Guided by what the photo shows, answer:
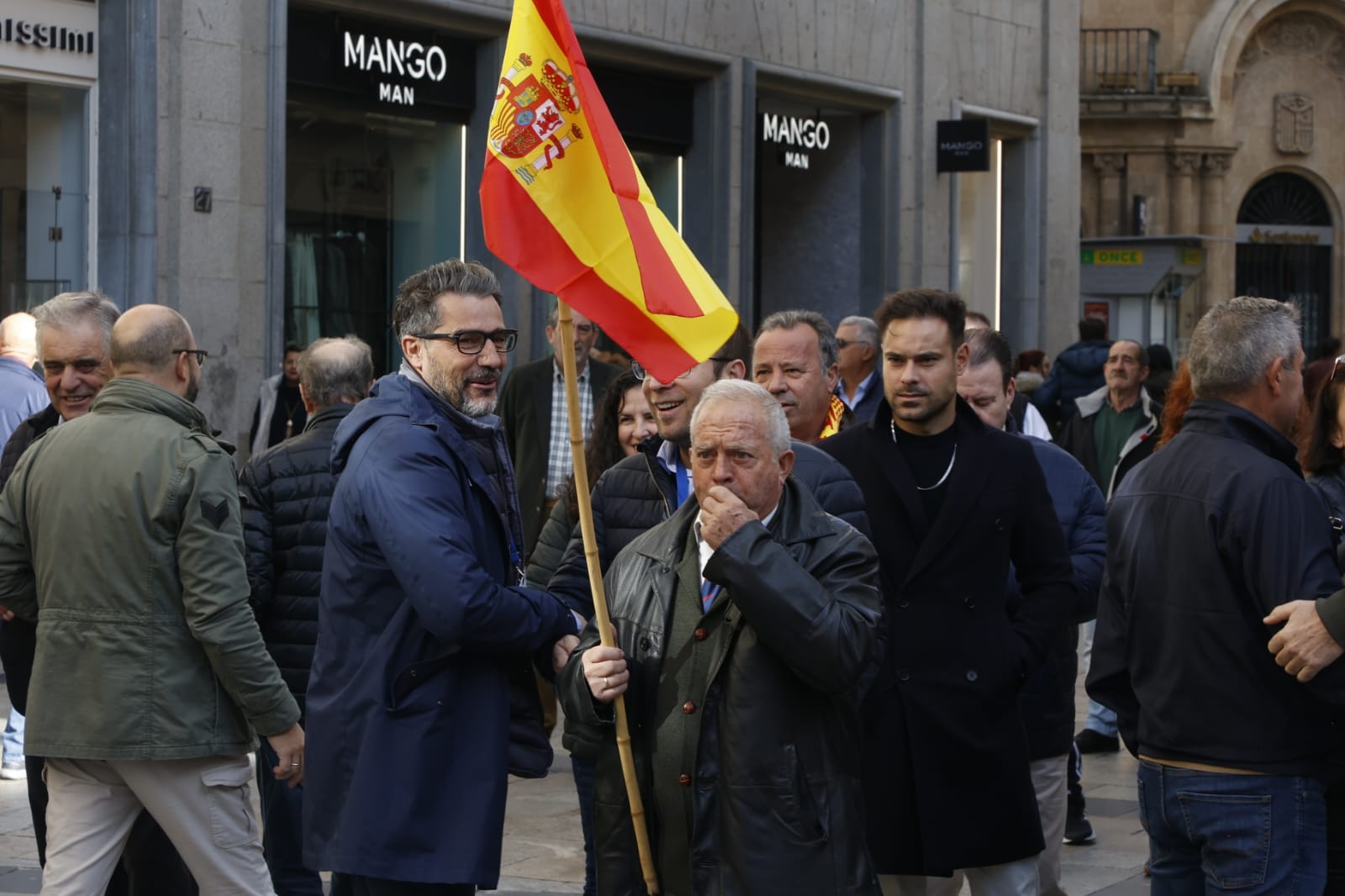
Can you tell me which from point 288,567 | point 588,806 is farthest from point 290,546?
point 588,806

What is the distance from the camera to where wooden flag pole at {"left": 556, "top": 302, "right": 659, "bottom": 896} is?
4.18 meters

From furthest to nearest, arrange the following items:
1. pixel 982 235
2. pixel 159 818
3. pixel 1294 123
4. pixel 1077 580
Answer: pixel 1294 123 < pixel 982 235 < pixel 1077 580 < pixel 159 818

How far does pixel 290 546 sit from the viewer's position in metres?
6.20

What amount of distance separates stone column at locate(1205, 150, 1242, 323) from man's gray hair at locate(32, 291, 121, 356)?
31133mm

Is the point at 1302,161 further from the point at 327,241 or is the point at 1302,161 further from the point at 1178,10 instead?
the point at 327,241

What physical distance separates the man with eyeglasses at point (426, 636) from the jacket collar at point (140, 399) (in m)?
0.76

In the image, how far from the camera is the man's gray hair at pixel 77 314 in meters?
6.17

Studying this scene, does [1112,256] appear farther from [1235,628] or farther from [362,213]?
[1235,628]

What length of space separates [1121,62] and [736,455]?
109 ft

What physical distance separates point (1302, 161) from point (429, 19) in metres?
26.3

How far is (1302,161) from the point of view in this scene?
36.9 m

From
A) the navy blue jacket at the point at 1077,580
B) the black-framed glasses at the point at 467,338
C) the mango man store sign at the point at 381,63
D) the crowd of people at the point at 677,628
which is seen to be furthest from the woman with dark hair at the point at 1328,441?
the mango man store sign at the point at 381,63

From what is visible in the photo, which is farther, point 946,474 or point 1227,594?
point 946,474

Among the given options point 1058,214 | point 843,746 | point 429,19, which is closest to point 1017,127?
point 1058,214
